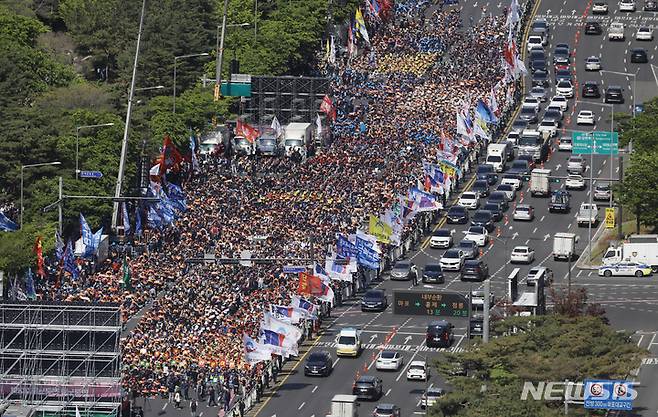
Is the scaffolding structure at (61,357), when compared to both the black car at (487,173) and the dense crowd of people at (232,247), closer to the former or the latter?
the dense crowd of people at (232,247)

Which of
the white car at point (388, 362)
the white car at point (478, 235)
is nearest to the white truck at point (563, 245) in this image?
the white car at point (478, 235)

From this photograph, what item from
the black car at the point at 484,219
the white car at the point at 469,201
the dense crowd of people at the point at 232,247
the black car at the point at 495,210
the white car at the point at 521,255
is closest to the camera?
the dense crowd of people at the point at 232,247

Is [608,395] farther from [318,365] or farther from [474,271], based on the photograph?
[474,271]

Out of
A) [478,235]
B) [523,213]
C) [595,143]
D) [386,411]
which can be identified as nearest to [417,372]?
[386,411]

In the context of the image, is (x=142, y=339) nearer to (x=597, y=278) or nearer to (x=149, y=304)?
(x=149, y=304)

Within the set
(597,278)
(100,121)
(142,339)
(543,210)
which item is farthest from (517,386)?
(100,121)

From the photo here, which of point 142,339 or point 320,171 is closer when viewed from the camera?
point 142,339

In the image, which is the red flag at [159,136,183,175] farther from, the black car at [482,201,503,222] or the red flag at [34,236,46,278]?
the black car at [482,201,503,222]
